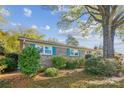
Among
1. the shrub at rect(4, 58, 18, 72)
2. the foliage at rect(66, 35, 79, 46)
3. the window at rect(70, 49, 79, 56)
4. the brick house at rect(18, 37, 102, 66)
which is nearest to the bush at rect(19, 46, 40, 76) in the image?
the shrub at rect(4, 58, 18, 72)

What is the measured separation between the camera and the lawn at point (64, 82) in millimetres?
11258

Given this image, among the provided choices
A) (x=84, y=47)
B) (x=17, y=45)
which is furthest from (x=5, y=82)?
(x=84, y=47)

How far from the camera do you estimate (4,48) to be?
16828 millimetres

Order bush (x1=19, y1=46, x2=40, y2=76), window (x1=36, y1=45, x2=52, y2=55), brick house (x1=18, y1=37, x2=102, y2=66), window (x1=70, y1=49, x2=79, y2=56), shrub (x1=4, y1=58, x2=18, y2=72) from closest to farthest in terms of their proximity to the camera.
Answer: bush (x1=19, y1=46, x2=40, y2=76) < shrub (x1=4, y1=58, x2=18, y2=72) < brick house (x1=18, y1=37, x2=102, y2=66) < window (x1=36, y1=45, x2=52, y2=55) < window (x1=70, y1=49, x2=79, y2=56)

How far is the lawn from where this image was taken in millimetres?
11258

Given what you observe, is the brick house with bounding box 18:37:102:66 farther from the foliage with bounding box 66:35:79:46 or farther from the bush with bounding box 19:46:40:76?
the bush with bounding box 19:46:40:76

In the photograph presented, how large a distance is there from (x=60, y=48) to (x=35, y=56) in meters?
8.59

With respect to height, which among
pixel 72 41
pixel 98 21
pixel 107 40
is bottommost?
pixel 107 40

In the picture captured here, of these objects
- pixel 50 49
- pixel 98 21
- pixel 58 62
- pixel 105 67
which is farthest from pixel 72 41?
pixel 105 67

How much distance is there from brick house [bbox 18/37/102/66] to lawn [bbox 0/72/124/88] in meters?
4.24

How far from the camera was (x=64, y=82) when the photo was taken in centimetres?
1184

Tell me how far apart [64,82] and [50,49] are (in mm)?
7561

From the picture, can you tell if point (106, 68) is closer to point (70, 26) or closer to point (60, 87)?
point (60, 87)

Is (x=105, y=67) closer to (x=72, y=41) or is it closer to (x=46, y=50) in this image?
(x=46, y=50)
